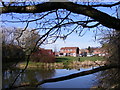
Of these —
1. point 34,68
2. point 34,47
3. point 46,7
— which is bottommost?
point 34,68

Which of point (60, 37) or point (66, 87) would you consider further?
point (66, 87)

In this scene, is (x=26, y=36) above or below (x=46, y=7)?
below

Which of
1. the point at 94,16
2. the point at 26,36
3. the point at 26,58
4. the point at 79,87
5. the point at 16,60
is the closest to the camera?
the point at 94,16

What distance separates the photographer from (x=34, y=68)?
1744 cm

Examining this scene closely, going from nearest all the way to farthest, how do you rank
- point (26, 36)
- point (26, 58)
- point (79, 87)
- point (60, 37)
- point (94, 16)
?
1. point (94, 16)
2. point (26, 58)
3. point (60, 37)
4. point (26, 36)
5. point (79, 87)

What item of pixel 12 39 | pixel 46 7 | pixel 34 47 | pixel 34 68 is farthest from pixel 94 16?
pixel 34 68

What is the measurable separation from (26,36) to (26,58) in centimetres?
45

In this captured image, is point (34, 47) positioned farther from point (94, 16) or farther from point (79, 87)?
point (79, 87)

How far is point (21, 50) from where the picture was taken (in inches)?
66.9

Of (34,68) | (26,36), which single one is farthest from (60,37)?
(34,68)

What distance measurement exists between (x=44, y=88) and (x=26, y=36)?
309 inches

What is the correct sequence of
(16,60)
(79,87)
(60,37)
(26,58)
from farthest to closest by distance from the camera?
(79,87) < (60,37) < (16,60) < (26,58)

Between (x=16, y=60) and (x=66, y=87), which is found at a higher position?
(x=16, y=60)

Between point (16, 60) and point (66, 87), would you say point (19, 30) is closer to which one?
point (16, 60)
